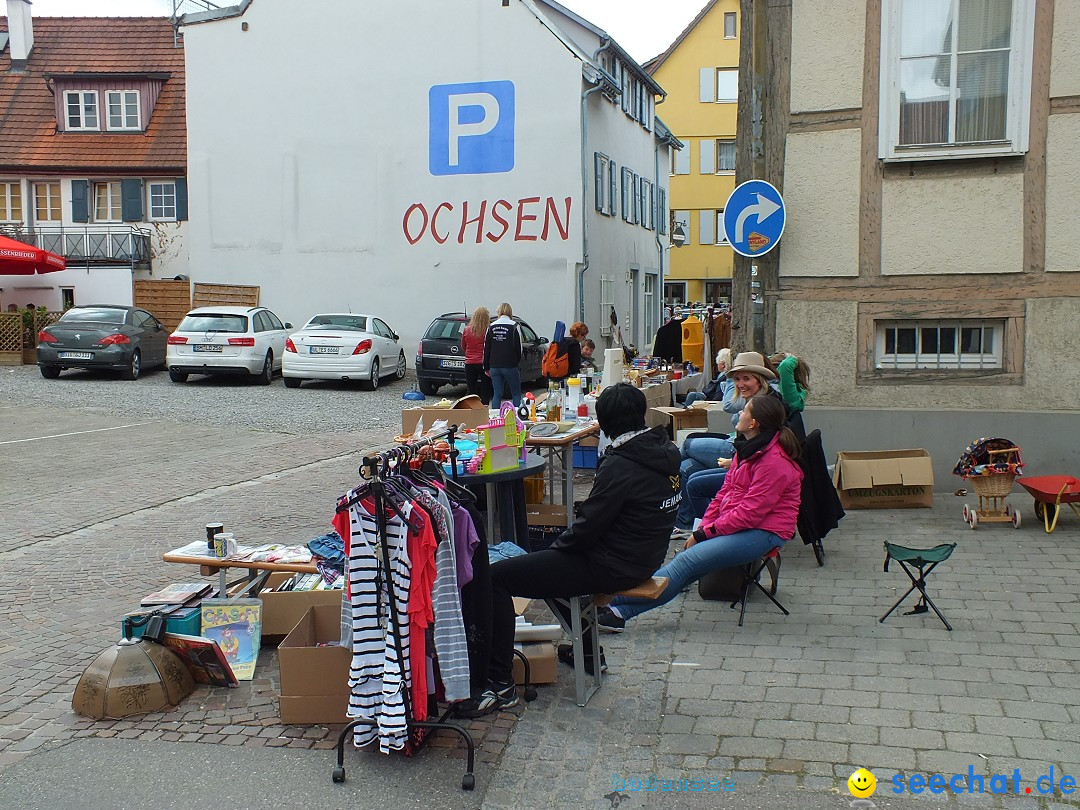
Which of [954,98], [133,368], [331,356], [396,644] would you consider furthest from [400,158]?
[396,644]

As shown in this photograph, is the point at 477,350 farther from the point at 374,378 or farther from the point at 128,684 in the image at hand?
the point at 128,684

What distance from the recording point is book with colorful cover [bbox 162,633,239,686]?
5.30m

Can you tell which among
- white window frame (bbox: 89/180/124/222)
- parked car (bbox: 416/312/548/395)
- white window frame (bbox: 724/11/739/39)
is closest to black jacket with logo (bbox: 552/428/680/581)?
parked car (bbox: 416/312/548/395)

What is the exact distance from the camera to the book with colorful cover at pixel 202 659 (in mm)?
5297

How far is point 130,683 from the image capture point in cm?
504

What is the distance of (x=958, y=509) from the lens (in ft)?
30.3

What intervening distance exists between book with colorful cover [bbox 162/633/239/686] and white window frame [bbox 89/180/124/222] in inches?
1099

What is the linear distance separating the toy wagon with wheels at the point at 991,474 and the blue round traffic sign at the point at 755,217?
2.55 metres

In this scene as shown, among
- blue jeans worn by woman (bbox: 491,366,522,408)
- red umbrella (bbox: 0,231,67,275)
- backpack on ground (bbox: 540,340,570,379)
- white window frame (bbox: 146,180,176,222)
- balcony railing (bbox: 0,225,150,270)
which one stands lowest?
blue jeans worn by woman (bbox: 491,366,522,408)

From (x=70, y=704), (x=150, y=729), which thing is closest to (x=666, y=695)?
(x=150, y=729)

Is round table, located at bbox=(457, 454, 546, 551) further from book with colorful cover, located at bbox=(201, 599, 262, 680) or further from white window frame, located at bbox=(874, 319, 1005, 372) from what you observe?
white window frame, located at bbox=(874, 319, 1005, 372)

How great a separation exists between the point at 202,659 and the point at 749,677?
264 centimetres

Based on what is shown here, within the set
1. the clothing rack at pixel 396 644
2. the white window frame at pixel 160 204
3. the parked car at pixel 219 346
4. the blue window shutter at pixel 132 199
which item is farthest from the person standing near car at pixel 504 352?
the blue window shutter at pixel 132 199

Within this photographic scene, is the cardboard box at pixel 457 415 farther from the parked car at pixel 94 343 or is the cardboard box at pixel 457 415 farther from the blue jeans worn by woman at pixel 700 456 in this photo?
the parked car at pixel 94 343
